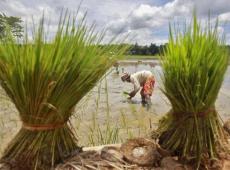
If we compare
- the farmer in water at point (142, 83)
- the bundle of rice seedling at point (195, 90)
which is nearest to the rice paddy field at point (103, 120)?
the bundle of rice seedling at point (195, 90)

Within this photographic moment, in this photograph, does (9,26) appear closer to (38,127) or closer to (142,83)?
(38,127)

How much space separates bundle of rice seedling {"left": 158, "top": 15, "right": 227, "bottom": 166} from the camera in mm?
1152

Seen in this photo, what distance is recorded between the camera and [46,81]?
1.02 m

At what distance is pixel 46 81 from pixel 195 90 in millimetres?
499

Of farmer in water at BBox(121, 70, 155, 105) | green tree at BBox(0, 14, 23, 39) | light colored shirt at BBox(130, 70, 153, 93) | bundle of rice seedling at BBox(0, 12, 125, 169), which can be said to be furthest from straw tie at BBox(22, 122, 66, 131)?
light colored shirt at BBox(130, 70, 153, 93)

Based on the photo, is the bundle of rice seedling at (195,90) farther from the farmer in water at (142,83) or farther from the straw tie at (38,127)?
the farmer in water at (142,83)

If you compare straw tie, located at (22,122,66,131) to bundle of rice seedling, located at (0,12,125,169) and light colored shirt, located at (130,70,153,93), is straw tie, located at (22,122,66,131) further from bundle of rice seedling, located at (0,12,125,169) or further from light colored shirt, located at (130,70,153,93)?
light colored shirt, located at (130,70,153,93)

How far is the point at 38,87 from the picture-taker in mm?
1023

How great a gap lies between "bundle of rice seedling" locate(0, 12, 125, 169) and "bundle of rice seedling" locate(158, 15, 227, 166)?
25 centimetres

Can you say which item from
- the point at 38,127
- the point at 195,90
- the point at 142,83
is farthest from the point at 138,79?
the point at 38,127

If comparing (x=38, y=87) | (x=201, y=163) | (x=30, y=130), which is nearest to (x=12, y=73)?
(x=38, y=87)

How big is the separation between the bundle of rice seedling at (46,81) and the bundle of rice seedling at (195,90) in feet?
0.82

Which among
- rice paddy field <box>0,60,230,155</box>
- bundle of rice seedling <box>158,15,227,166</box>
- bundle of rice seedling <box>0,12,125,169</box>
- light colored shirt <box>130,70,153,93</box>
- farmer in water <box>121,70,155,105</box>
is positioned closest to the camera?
bundle of rice seedling <box>0,12,125,169</box>

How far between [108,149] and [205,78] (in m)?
0.42
